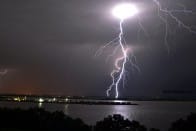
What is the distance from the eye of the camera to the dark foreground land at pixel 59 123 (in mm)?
19172

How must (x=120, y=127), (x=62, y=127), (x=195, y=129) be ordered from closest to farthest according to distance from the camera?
1. (x=195, y=129)
2. (x=120, y=127)
3. (x=62, y=127)

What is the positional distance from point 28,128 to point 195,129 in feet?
32.6

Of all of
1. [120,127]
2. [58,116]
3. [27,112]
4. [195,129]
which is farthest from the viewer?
[27,112]

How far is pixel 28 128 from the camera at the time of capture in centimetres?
2289

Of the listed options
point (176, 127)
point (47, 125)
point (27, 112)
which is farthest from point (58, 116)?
point (176, 127)

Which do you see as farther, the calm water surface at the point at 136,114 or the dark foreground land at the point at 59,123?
the calm water surface at the point at 136,114

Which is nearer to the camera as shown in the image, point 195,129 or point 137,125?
point 195,129

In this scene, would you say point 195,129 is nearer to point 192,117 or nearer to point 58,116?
point 192,117

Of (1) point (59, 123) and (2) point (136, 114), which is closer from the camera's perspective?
(1) point (59, 123)

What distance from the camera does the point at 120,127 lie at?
64.6 feet

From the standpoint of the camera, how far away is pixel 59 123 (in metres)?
21.6

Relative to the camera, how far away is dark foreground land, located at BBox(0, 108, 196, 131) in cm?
1917

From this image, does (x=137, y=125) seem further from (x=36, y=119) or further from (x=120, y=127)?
(x=36, y=119)

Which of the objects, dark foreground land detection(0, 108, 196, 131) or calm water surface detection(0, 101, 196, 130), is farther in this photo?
calm water surface detection(0, 101, 196, 130)
